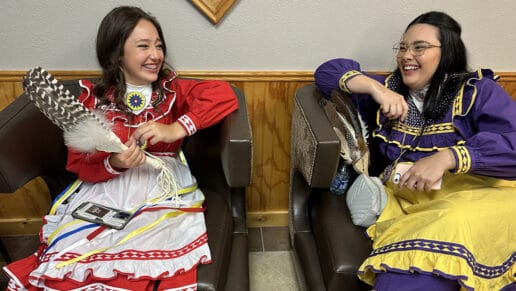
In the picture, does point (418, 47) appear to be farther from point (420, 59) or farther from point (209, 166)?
point (209, 166)

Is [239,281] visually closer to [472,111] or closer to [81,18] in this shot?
[472,111]

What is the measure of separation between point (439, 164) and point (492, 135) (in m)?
0.18

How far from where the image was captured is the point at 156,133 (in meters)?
1.18

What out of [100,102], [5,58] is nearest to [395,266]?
[100,102]

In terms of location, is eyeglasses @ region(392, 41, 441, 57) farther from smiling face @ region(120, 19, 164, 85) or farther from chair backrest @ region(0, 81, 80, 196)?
chair backrest @ region(0, 81, 80, 196)

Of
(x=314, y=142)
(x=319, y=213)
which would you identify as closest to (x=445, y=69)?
(x=314, y=142)

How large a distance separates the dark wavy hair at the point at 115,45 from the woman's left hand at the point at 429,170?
38.2 inches

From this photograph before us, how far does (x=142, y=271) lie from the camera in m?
0.97

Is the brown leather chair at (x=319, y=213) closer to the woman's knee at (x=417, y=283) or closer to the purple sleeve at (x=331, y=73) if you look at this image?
the purple sleeve at (x=331, y=73)

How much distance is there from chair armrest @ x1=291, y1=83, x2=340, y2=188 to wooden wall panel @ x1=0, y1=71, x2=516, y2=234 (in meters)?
0.22

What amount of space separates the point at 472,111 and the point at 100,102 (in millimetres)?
1256

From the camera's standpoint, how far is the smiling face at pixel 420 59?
1.22m

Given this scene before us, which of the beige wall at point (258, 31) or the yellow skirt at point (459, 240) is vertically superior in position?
the beige wall at point (258, 31)

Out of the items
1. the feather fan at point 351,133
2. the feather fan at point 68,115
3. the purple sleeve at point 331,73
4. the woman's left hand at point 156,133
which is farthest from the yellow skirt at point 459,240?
the feather fan at point 68,115
